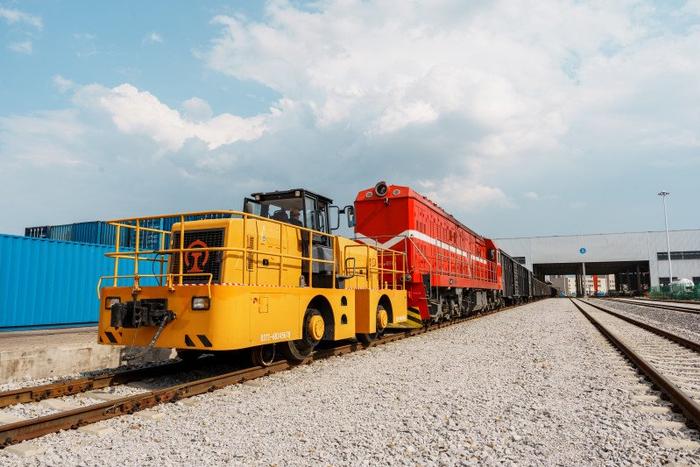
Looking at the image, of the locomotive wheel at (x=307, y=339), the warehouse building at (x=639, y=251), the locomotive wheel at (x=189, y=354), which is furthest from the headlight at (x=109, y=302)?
the warehouse building at (x=639, y=251)

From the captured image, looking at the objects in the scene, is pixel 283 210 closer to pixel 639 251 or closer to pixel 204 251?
pixel 204 251

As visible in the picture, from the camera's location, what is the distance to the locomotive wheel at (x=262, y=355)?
21.9 feet

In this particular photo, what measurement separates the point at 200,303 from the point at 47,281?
9.52 m

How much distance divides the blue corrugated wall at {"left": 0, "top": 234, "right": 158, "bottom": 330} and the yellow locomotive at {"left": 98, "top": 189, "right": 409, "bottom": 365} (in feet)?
23.2

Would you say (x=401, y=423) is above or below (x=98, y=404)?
below

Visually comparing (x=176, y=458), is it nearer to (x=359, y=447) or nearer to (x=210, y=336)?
(x=359, y=447)

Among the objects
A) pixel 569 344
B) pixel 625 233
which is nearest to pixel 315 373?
pixel 569 344

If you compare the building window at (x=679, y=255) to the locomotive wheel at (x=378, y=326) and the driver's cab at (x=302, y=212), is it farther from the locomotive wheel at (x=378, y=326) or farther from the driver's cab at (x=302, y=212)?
the driver's cab at (x=302, y=212)

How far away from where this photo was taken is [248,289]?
19.0ft

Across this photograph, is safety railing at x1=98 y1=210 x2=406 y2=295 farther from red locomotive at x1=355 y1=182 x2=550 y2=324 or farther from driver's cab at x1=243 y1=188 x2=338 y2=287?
red locomotive at x1=355 y1=182 x2=550 y2=324

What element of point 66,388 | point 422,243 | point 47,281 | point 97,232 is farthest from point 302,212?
point 97,232

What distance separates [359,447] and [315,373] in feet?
10.1

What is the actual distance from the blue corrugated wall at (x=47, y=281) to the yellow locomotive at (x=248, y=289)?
707 centimetres

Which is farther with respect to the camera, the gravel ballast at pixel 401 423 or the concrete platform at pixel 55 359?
the concrete platform at pixel 55 359
